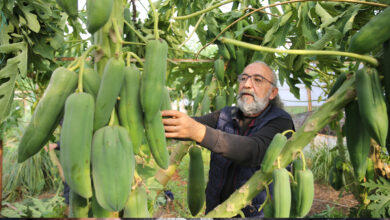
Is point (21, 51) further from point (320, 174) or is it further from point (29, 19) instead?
point (320, 174)

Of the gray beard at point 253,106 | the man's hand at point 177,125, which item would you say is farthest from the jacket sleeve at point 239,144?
the gray beard at point 253,106

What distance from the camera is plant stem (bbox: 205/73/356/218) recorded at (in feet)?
3.67

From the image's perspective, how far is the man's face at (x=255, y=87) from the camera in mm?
2959

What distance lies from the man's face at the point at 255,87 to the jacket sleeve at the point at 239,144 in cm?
49

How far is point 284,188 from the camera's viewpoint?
125 cm

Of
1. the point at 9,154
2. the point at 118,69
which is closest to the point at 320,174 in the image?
the point at 9,154

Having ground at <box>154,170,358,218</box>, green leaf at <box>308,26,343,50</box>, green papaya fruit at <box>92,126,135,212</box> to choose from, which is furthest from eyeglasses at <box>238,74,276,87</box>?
ground at <box>154,170,358,218</box>

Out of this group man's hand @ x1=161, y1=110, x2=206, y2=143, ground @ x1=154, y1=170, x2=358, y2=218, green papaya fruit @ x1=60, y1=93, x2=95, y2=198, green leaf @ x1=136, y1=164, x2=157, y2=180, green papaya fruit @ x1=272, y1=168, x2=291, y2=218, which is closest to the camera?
green papaya fruit @ x1=60, y1=93, x2=95, y2=198

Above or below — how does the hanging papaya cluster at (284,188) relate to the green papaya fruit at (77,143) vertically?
below

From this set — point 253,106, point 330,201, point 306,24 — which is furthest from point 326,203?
point 306,24

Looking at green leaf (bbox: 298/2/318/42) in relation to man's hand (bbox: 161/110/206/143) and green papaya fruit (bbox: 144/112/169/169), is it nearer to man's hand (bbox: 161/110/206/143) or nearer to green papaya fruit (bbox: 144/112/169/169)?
man's hand (bbox: 161/110/206/143)

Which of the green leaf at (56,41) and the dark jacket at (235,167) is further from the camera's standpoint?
the dark jacket at (235,167)

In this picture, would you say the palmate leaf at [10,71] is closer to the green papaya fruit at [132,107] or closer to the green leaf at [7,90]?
the green leaf at [7,90]

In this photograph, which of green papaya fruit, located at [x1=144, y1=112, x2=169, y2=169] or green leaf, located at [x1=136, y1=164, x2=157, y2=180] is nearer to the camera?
green papaya fruit, located at [x1=144, y1=112, x2=169, y2=169]
